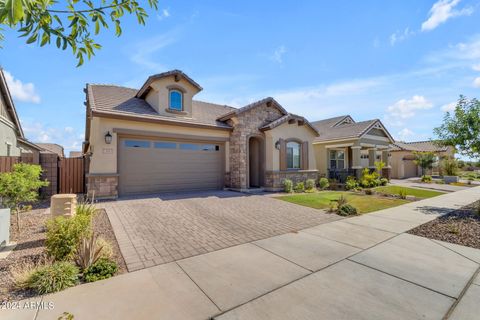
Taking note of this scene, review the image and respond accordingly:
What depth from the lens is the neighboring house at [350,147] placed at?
1698 centimetres

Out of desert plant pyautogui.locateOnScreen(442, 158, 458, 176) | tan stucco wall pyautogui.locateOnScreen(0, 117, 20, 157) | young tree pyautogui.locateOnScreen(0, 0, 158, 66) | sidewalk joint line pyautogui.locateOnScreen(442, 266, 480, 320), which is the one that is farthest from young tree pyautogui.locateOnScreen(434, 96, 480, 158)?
tan stucco wall pyautogui.locateOnScreen(0, 117, 20, 157)

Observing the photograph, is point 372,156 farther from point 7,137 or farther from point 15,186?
point 7,137

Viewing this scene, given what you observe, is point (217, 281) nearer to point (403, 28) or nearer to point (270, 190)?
point (270, 190)

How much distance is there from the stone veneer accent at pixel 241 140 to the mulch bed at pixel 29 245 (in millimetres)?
6884

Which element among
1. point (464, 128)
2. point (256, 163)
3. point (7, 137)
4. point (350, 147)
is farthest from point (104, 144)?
point (350, 147)

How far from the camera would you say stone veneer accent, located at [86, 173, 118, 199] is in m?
9.32

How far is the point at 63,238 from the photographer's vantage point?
383cm

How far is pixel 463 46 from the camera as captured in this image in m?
8.16

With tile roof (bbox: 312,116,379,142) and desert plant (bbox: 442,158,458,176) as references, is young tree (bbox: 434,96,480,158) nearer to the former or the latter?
tile roof (bbox: 312,116,379,142)

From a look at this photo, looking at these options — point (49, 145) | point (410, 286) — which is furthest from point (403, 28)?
point (49, 145)

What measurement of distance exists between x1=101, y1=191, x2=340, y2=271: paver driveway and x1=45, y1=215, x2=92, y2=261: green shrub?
2.97ft

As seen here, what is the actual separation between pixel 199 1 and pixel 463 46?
32.0ft

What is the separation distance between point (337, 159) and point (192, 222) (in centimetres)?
1696

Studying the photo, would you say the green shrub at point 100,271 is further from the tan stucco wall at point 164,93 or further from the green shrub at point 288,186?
the green shrub at point 288,186
